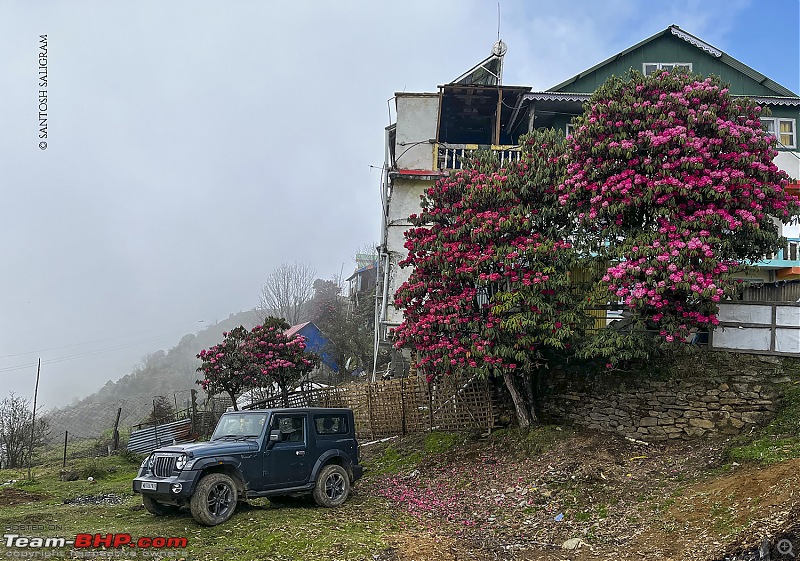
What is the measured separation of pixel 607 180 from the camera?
1156cm

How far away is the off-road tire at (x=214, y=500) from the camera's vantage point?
8500 millimetres

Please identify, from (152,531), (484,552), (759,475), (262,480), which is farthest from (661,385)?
(152,531)

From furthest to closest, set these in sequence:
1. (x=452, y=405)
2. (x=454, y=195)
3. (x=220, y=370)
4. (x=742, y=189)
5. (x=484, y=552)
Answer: (x=220, y=370)
(x=452, y=405)
(x=454, y=195)
(x=742, y=189)
(x=484, y=552)

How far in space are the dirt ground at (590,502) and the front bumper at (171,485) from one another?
2.93 meters

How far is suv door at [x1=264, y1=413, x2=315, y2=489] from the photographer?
380 inches

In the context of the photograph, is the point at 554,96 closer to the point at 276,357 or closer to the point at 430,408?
the point at 430,408

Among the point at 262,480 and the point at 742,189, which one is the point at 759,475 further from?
the point at 262,480

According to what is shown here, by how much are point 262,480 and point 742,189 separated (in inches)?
386

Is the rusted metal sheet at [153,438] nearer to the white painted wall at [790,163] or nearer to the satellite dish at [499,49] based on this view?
the satellite dish at [499,49]

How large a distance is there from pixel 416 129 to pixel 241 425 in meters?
12.0

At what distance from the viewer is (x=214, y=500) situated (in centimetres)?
875

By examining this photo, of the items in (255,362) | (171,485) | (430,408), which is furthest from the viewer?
(255,362)

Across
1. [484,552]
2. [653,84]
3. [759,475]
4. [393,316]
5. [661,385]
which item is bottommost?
[484,552]

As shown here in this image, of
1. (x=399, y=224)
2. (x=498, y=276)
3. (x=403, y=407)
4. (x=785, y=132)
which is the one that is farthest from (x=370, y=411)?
(x=785, y=132)
